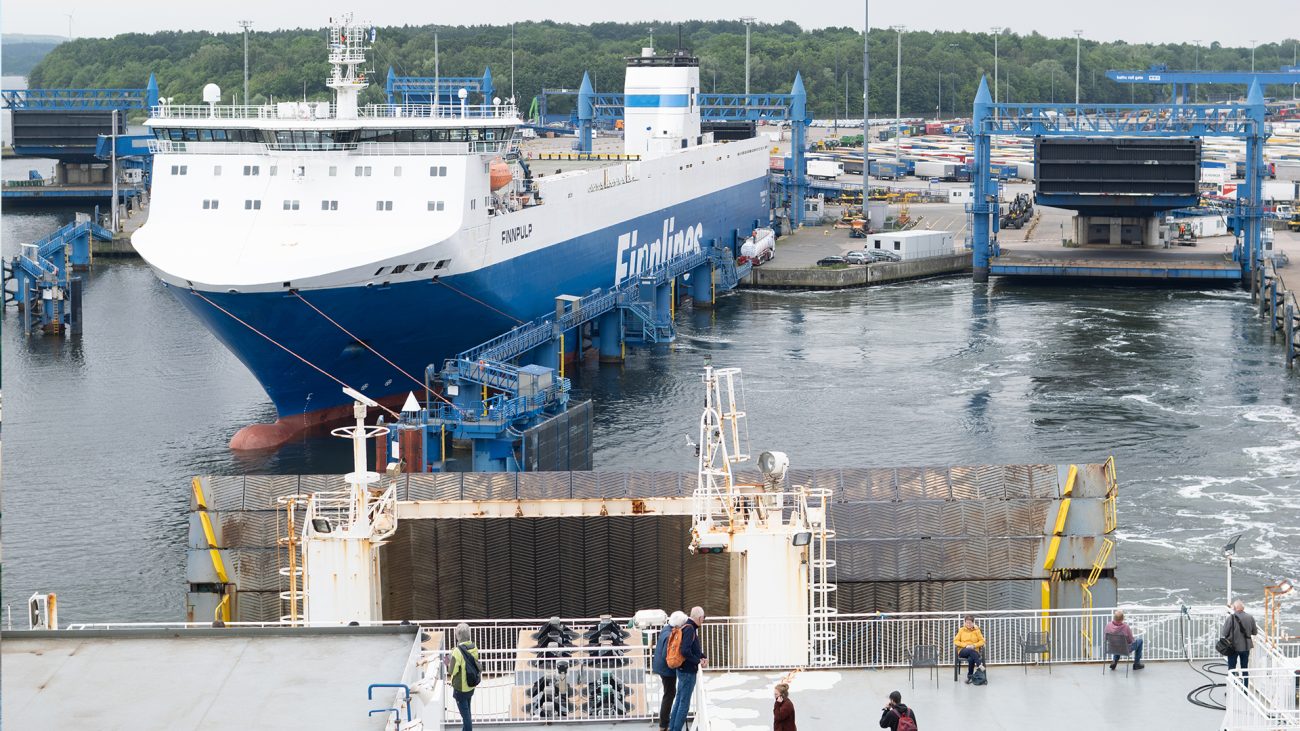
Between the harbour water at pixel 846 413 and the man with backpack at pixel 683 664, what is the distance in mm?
18231

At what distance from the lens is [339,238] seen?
48.9 m

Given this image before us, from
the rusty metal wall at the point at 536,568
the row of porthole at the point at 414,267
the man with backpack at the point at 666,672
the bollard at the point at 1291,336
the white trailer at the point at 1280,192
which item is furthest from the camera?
the white trailer at the point at 1280,192

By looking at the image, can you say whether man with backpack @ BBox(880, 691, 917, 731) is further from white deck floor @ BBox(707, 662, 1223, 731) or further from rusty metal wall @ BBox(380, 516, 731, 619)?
rusty metal wall @ BBox(380, 516, 731, 619)

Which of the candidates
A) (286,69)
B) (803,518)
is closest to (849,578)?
(803,518)

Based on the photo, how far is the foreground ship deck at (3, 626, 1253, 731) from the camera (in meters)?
14.9

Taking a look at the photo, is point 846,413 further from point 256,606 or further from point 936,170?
point 936,170

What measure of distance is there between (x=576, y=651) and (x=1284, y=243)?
74.3 m

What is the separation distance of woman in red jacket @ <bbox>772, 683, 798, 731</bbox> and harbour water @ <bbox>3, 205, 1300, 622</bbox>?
18.0m

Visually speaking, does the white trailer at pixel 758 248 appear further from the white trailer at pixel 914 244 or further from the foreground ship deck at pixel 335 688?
the foreground ship deck at pixel 335 688

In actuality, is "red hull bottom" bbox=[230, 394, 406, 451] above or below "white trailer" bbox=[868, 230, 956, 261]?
below

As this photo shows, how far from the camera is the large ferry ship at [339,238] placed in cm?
4709

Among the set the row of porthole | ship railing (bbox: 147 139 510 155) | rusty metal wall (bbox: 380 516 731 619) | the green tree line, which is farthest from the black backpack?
the green tree line

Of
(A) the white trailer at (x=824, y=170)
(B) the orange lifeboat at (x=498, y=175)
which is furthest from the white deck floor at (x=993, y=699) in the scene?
(A) the white trailer at (x=824, y=170)

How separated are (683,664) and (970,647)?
3.77 m
